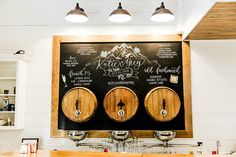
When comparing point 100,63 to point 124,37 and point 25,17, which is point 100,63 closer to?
point 124,37

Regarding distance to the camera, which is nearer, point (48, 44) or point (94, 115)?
point (94, 115)

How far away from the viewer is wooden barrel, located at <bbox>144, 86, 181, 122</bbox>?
4.21 metres

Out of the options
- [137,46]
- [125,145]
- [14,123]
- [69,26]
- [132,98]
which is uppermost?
[69,26]

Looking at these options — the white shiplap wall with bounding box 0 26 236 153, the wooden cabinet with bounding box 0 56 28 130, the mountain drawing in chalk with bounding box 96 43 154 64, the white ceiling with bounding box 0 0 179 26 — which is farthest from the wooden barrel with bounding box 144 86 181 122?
the wooden cabinet with bounding box 0 56 28 130

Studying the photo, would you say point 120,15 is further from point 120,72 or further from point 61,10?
point 61,10

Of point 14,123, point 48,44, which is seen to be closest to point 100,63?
point 48,44

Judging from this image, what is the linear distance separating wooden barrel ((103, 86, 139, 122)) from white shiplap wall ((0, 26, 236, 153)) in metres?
0.73

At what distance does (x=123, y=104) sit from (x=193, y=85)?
104 centimetres

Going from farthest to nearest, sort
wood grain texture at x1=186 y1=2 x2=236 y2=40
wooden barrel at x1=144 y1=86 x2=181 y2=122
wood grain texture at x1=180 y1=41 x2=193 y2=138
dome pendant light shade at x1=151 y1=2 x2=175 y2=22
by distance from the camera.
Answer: wood grain texture at x1=180 y1=41 x2=193 y2=138 < wooden barrel at x1=144 y1=86 x2=181 y2=122 < dome pendant light shade at x1=151 y1=2 x2=175 y2=22 < wood grain texture at x1=186 y1=2 x2=236 y2=40

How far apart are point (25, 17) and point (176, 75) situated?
2.39 metres

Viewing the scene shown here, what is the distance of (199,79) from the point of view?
4.44 metres

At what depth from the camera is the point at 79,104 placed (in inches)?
167

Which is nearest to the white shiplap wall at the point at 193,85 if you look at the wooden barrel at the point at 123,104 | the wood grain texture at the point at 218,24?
the wood grain texture at the point at 218,24

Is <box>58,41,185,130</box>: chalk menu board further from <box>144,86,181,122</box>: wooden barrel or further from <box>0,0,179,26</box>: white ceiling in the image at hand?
<box>0,0,179,26</box>: white ceiling
